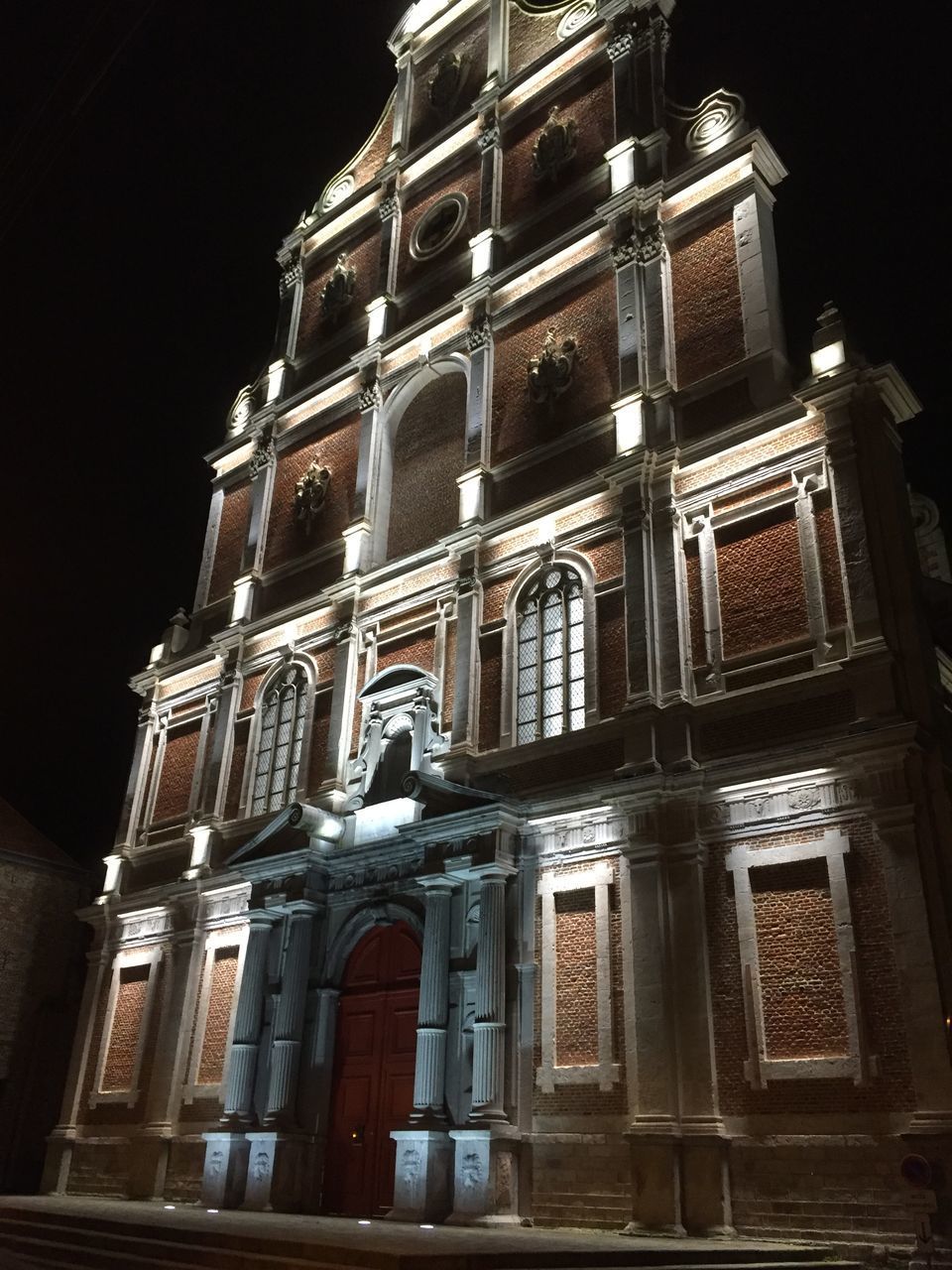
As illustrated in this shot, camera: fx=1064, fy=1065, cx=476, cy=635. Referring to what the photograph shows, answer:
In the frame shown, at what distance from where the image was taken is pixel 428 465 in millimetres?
19875

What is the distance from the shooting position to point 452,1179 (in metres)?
13.0

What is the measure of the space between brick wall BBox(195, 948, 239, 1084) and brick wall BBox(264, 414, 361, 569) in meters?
7.86

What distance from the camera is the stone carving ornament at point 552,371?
17797mm

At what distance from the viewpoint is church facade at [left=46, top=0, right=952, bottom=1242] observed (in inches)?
454

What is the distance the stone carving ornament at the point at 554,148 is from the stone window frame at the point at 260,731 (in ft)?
33.9

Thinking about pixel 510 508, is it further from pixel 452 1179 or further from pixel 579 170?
pixel 452 1179

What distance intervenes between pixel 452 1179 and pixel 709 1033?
12.5ft

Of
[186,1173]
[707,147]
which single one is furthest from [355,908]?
[707,147]

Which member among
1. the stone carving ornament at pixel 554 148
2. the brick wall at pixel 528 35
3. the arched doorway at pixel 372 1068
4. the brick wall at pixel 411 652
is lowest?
the arched doorway at pixel 372 1068

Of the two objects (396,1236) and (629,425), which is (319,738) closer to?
(629,425)

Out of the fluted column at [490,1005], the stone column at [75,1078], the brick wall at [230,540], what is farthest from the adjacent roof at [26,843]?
the fluted column at [490,1005]

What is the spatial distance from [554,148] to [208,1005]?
667 inches

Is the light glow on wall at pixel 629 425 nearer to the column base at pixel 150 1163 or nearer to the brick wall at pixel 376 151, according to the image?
the brick wall at pixel 376 151

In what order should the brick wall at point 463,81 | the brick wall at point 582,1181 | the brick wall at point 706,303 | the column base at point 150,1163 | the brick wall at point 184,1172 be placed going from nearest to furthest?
the brick wall at point 582,1181
the brick wall at point 706,303
the brick wall at point 184,1172
the column base at point 150,1163
the brick wall at point 463,81
